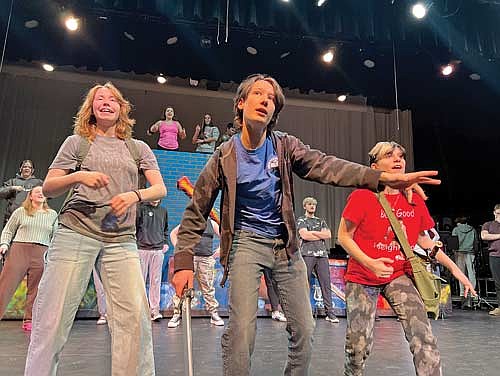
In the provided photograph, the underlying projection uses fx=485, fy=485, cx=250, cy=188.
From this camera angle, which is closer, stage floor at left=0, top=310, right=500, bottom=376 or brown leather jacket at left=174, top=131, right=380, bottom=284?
brown leather jacket at left=174, top=131, right=380, bottom=284

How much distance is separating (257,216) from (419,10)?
779cm

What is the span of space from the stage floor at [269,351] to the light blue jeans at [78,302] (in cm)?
102

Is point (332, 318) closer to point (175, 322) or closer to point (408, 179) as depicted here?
point (175, 322)

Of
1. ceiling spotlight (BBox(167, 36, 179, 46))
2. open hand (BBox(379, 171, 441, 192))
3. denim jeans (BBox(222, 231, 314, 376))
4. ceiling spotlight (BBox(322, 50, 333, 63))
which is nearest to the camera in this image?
open hand (BBox(379, 171, 441, 192))

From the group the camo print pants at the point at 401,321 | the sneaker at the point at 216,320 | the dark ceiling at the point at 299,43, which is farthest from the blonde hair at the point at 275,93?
the dark ceiling at the point at 299,43

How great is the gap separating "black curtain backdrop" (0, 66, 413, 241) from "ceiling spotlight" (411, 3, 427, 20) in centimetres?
472

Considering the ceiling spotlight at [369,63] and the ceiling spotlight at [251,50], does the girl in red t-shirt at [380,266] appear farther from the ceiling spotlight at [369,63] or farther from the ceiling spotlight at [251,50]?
the ceiling spotlight at [369,63]

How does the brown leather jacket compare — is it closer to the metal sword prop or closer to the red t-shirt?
the metal sword prop

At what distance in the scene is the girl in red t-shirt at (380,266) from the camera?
229 cm

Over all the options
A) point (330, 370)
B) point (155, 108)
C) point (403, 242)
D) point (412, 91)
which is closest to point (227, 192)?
point (403, 242)

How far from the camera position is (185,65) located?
10.9 meters

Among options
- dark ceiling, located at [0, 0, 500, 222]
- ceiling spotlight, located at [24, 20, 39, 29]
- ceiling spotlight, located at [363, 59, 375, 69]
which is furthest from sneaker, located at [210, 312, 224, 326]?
ceiling spotlight, located at [363, 59, 375, 69]

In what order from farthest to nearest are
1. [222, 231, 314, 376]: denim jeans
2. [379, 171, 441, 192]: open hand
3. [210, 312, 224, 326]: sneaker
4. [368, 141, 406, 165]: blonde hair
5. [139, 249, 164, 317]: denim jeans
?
[139, 249, 164, 317]: denim jeans < [210, 312, 224, 326]: sneaker < [368, 141, 406, 165]: blonde hair < [222, 231, 314, 376]: denim jeans < [379, 171, 441, 192]: open hand

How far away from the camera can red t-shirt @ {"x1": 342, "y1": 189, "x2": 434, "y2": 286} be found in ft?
8.07
